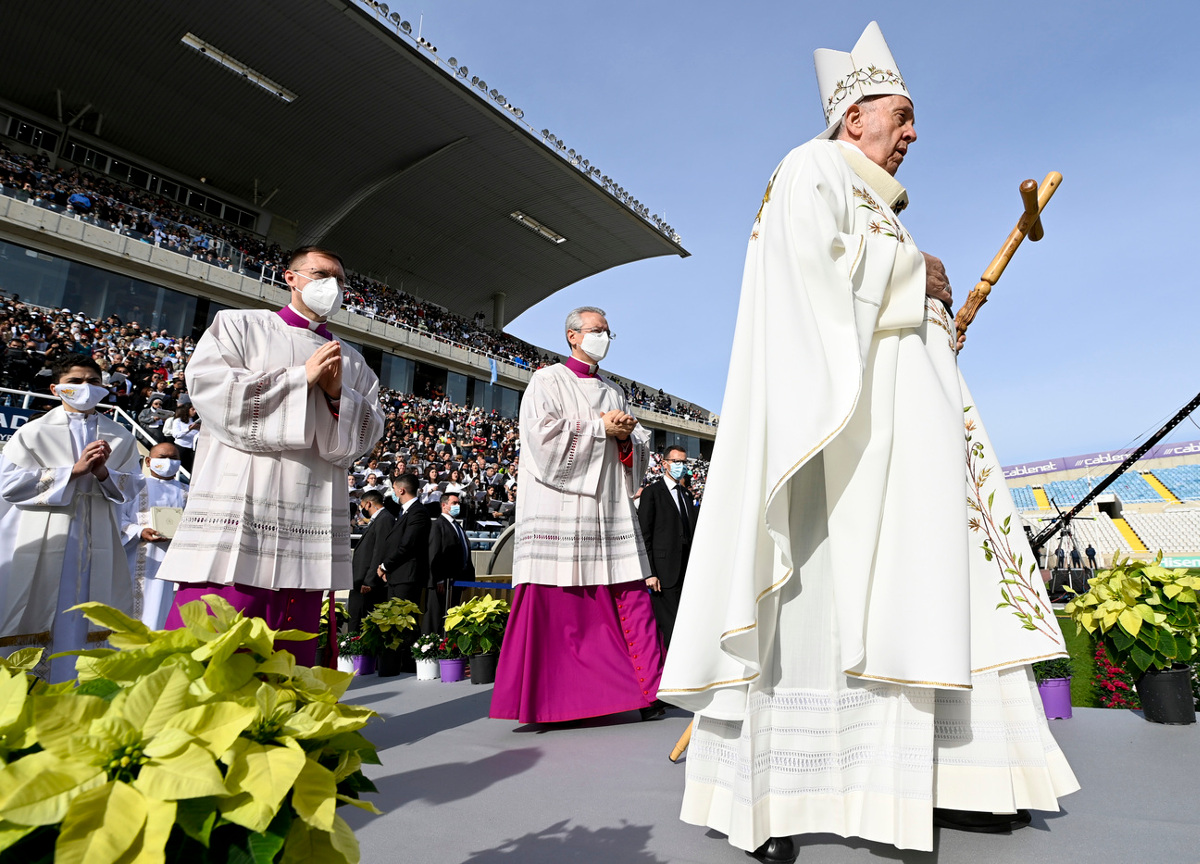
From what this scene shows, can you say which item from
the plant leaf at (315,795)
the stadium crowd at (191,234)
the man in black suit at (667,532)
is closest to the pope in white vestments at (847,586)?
the plant leaf at (315,795)

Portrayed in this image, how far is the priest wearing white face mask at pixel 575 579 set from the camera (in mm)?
3523

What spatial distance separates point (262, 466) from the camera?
8.63ft

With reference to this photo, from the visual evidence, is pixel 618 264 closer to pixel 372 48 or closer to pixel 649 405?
pixel 649 405

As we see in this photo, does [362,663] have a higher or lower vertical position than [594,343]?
lower

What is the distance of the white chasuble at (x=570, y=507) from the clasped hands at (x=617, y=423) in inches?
1.7

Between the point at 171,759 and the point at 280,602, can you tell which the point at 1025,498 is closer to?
the point at 280,602

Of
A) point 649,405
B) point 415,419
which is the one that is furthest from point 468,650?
point 649,405

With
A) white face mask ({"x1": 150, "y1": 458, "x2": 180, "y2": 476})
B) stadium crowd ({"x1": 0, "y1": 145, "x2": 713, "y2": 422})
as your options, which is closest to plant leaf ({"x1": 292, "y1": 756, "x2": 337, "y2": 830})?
white face mask ({"x1": 150, "y1": 458, "x2": 180, "y2": 476})

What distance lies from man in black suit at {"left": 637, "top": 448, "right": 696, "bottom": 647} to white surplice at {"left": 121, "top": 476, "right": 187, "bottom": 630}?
3630 mm

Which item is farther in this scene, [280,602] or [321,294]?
[321,294]

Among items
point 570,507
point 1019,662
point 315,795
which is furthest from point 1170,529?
point 315,795

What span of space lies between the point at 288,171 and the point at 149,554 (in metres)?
24.9

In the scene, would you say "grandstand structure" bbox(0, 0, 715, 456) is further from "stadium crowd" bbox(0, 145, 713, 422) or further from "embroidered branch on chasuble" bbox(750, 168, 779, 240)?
"embroidered branch on chasuble" bbox(750, 168, 779, 240)

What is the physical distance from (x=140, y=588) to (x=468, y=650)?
9.83 feet
